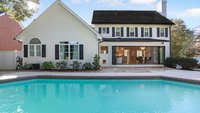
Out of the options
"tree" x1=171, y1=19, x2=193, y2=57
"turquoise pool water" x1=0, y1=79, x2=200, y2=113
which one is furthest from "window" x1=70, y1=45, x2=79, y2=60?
"tree" x1=171, y1=19, x2=193, y2=57

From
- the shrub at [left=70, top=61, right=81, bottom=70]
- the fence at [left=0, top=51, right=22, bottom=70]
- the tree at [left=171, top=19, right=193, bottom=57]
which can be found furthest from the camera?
the tree at [left=171, top=19, right=193, bottom=57]

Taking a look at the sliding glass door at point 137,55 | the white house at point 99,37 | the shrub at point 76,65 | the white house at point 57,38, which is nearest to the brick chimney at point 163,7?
the white house at point 99,37

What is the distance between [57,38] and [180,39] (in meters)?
23.0

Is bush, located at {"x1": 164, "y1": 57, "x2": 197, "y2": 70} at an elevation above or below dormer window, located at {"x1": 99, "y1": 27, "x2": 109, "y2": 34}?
below

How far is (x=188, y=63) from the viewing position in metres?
22.8

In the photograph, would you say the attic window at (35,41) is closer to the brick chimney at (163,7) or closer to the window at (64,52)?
the window at (64,52)

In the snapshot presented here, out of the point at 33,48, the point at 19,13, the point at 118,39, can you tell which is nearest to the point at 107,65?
the point at 118,39

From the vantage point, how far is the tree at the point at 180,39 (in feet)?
119

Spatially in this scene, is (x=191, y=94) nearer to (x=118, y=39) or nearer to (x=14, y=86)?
(x=14, y=86)

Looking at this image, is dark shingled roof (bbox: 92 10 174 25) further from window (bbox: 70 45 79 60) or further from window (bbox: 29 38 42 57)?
window (bbox: 29 38 42 57)

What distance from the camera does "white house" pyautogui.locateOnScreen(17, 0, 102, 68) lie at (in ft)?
71.2

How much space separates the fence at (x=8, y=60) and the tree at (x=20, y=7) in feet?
10.4

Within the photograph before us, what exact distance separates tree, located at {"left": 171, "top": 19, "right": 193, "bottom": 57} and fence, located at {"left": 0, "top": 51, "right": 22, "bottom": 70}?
23.7m

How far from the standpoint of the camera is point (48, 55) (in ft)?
71.6
